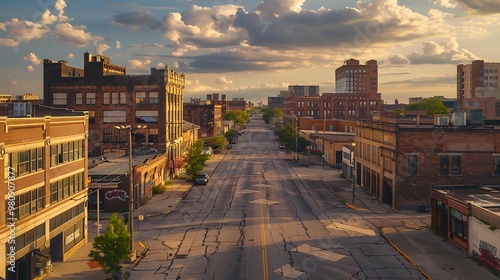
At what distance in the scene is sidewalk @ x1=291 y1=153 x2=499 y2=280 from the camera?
27641 millimetres

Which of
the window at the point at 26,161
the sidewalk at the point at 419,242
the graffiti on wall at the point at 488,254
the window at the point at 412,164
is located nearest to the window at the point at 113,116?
the sidewalk at the point at 419,242

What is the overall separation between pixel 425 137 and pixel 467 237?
1640 centimetres

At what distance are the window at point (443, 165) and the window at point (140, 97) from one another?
42.8 metres

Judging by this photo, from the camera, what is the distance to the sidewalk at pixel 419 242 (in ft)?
90.7

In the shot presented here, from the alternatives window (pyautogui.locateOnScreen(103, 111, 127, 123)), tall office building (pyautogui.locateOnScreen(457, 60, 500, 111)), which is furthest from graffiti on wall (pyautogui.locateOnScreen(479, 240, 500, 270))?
tall office building (pyautogui.locateOnScreen(457, 60, 500, 111))

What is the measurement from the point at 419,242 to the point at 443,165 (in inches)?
585

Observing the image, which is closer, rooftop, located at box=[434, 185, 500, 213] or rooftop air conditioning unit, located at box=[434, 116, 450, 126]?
rooftop, located at box=[434, 185, 500, 213]

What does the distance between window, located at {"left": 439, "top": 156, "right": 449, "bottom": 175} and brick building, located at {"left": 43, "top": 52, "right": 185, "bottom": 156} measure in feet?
130

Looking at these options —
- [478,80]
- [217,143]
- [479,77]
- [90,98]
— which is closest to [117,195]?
[90,98]

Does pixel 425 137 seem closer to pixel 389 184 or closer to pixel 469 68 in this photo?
pixel 389 184

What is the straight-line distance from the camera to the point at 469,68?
190375 mm

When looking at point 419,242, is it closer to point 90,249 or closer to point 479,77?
point 90,249

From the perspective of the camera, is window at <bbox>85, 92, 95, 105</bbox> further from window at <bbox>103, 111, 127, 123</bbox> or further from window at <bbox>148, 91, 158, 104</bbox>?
window at <bbox>148, 91, 158, 104</bbox>

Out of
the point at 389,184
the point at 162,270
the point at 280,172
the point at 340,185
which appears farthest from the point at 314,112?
the point at 162,270
